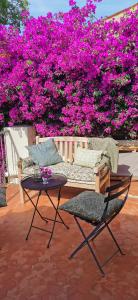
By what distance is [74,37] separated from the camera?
5.04 meters

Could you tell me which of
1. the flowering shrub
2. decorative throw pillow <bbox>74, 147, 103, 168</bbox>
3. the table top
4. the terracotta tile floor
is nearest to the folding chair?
the terracotta tile floor

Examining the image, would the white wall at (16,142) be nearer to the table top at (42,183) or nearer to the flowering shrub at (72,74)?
the flowering shrub at (72,74)

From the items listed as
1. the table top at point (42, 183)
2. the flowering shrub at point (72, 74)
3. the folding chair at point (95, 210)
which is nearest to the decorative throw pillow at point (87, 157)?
the table top at point (42, 183)

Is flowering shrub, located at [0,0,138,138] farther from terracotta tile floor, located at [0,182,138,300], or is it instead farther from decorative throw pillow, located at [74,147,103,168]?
terracotta tile floor, located at [0,182,138,300]

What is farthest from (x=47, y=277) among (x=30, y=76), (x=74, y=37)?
(x=74, y=37)

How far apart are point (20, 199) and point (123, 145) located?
2345mm

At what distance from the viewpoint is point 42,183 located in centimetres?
295

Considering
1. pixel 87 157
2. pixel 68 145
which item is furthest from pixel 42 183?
pixel 68 145

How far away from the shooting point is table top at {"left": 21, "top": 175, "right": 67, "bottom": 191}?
2.81m

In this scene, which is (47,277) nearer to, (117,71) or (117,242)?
(117,242)

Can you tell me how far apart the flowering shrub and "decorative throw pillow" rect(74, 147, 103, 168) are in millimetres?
1103

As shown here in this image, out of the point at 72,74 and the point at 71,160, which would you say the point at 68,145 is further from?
the point at 72,74

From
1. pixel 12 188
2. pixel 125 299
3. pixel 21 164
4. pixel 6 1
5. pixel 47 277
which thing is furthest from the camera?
pixel 6 1

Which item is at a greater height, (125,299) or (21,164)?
(21,164)
